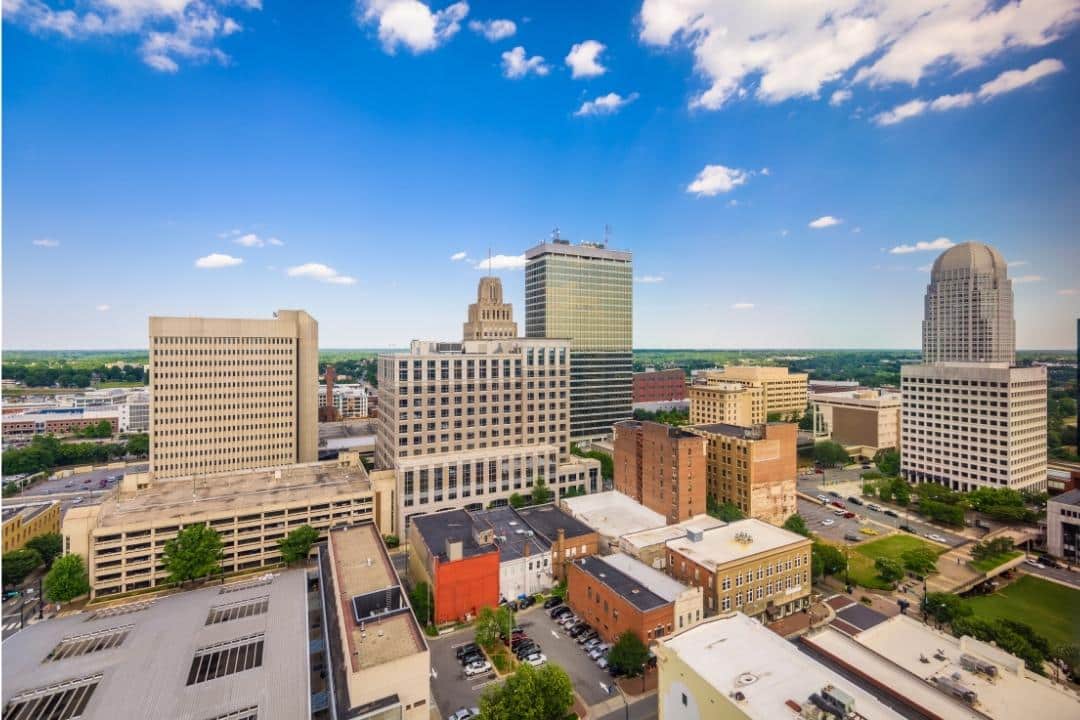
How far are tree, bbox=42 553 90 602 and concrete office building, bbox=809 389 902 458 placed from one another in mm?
94031

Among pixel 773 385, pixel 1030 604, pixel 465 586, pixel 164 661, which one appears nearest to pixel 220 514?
pixel 164 661

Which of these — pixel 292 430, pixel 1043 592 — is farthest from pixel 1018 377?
pixel 292 430

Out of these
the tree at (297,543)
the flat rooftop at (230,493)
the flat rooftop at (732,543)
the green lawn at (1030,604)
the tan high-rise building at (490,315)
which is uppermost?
the tan high-rise building at (490,315)

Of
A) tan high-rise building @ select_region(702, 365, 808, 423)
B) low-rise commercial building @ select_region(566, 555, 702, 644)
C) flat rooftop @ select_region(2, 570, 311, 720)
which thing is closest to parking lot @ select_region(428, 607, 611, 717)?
low-rise commercial building @ select_region(566, 555, 702, 644)

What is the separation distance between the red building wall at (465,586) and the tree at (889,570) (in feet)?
97.8

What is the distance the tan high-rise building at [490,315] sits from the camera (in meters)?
73.7

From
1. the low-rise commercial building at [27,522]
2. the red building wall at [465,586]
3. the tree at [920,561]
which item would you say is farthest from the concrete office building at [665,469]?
the low-rise commercial building at [27,522]

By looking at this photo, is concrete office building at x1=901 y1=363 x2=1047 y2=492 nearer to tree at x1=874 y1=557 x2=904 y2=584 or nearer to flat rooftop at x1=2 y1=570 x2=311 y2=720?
tree at x1=874 y1=557 x2=904 y2=584

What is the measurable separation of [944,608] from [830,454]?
47124 millimetres

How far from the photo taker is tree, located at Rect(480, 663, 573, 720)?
85.8 ft

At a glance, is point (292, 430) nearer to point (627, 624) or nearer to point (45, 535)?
point (45, 535)

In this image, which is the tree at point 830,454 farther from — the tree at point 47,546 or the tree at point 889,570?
the tree at point 47,546

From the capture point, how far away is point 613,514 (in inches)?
1999

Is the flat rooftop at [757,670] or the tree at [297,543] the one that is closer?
the flat rooftop at [757,670]
